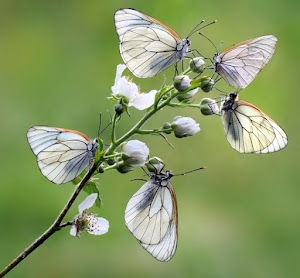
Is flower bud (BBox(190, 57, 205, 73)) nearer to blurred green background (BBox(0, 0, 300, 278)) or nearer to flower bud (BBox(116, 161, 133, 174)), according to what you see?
flower bud (BBox(116, 161, 133, 174))

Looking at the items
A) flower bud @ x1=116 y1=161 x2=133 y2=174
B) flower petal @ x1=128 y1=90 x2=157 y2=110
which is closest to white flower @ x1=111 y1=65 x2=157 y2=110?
flower petal @ x1=128 y1=90 x2=157 y2=110

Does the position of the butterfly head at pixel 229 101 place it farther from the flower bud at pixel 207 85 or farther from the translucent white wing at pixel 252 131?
the flower bud at pixel 207 85

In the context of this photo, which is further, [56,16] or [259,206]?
[56,16]

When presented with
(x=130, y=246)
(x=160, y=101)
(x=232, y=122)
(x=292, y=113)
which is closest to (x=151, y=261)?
(x=130, y=246)

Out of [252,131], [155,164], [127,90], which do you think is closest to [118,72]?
[127,90]

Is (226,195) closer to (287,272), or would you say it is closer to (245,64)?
(287,272)

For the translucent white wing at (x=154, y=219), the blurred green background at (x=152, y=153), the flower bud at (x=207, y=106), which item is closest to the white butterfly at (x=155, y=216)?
the translucent white wing at (x=154, y=219)
